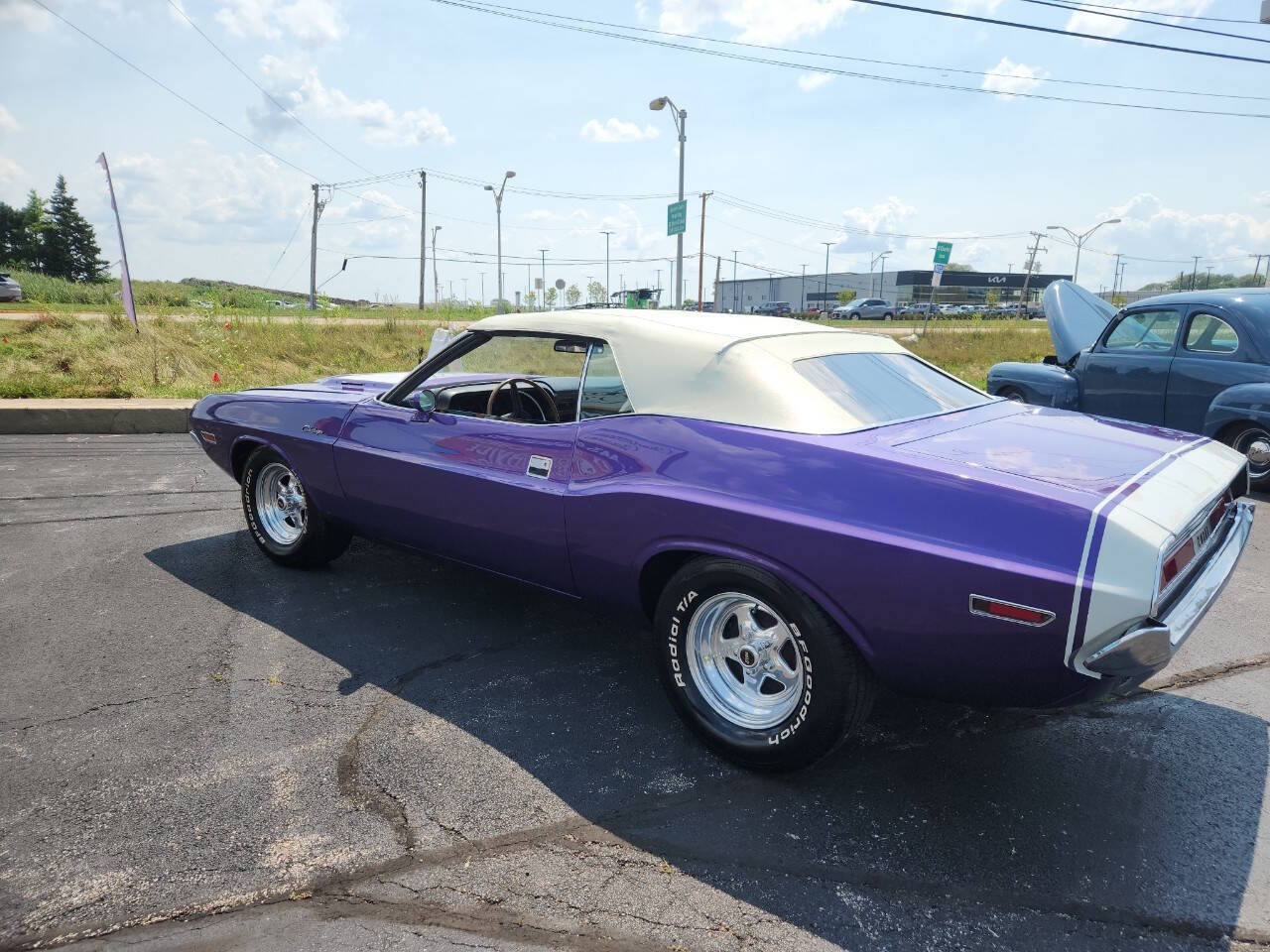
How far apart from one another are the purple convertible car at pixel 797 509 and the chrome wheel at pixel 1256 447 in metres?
4.46

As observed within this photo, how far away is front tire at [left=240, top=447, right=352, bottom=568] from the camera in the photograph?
4379mm

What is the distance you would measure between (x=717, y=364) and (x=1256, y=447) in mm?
5994

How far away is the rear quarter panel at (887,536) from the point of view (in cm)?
213

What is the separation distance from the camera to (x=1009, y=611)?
212 cm

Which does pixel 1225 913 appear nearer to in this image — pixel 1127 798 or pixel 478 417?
pixel 1127 798

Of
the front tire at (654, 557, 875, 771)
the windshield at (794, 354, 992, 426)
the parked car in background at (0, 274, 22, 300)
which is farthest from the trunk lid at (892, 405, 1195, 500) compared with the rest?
the parked car in background at (0, 274, 22, 300)

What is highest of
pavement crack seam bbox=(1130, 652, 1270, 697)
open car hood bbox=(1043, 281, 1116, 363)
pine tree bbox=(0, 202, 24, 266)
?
pine tree bbox=(0, 202, 24, 266)

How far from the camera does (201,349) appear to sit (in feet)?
44.8

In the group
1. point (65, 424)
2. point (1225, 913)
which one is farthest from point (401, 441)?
point (65, 424)

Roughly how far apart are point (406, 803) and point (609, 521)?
3.55ft

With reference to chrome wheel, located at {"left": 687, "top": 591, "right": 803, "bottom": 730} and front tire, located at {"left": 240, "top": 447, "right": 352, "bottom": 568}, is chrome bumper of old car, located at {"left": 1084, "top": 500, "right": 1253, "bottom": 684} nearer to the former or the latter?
chrome wheel, located at {"left": 687, "top": 591, "right": 803, "bottom": 730}

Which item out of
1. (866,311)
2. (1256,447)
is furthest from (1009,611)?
(866,311)

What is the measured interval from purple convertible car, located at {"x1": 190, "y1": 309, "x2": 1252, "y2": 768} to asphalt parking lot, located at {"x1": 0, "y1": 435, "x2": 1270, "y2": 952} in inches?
14.9

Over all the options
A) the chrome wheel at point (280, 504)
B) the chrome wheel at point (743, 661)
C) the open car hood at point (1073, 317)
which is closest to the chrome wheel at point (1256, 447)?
the open car hood at point (1073, 317)
